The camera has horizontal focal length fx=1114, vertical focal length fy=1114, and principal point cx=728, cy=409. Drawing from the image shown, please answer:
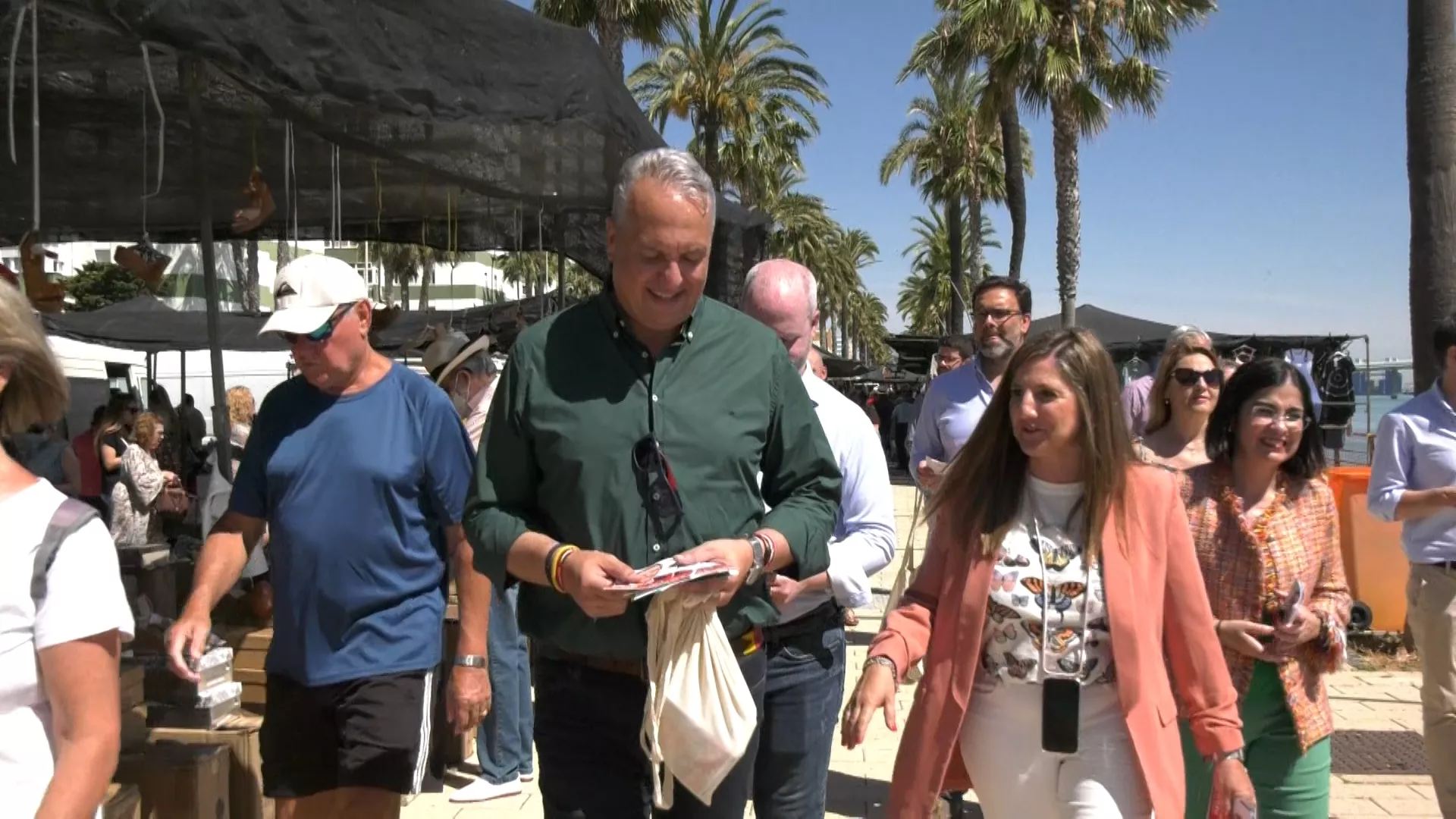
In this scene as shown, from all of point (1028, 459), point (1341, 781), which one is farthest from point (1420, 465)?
point (1028, 459)

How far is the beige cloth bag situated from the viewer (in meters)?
2.13

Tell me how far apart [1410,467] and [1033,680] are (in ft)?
9.00

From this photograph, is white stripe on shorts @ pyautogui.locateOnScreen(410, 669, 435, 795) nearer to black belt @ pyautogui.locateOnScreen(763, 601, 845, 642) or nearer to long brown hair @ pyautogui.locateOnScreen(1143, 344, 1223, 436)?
black belt @ pyautogui.locateOnScreen(763, 601, 845, 642)

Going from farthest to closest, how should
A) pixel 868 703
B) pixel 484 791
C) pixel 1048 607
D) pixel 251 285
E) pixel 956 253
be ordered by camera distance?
pixel 956 253 → pixel 251 285 → pixel 484 791 → pixel 1048 607 → pixel 868 703

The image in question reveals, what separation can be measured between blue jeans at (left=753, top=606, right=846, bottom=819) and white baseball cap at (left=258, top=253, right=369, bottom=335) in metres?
1.54

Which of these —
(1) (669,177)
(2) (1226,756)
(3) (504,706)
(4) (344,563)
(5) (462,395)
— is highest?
(1) (669,177)

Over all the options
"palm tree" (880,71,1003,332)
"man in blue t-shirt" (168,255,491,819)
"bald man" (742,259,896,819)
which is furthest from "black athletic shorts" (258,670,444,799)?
"palm tree" (880,71,1003,332)

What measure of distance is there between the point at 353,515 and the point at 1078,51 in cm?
2060

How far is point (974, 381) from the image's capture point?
5027 millimetres

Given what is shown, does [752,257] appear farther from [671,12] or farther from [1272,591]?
[671,12]

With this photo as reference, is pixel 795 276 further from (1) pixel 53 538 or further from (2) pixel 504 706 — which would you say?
(2) pixel 504 706

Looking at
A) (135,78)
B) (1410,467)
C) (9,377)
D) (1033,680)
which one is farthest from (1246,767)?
(135,78)

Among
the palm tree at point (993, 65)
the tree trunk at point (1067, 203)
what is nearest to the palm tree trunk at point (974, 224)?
the palm tree at point (993, 65)

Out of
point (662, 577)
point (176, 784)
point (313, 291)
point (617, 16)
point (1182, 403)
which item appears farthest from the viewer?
point (617, 16)
